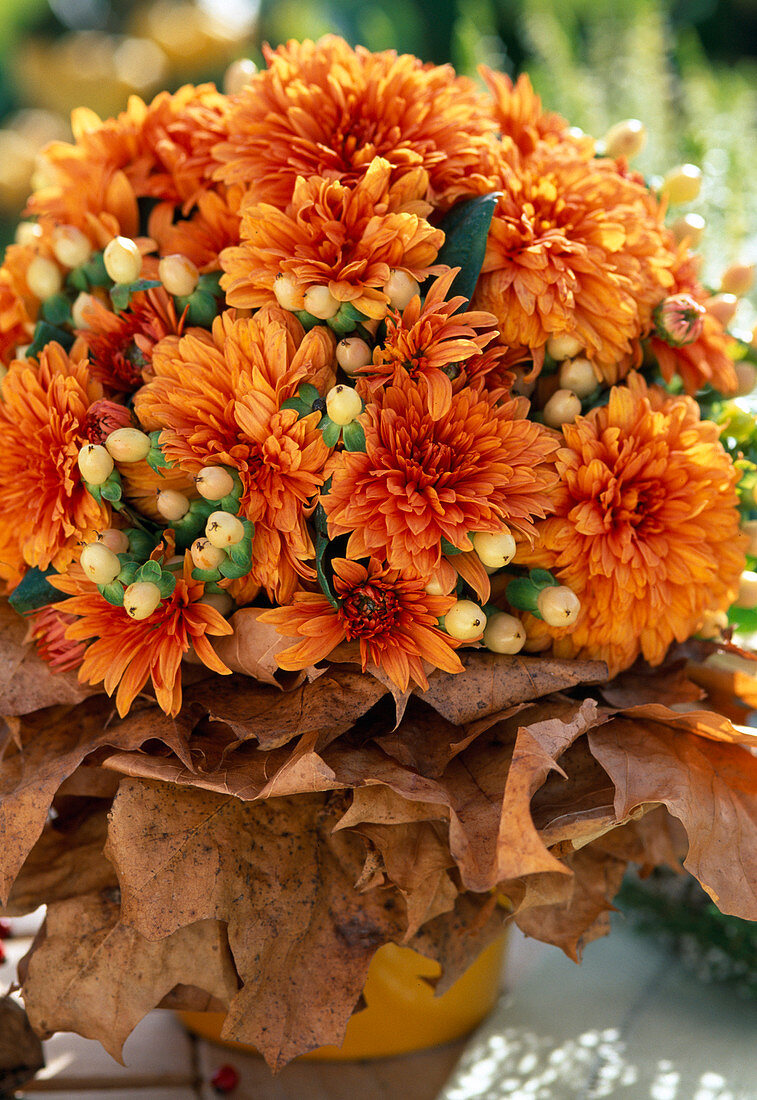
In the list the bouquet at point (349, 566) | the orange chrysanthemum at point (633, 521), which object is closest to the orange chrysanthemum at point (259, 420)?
the bouquet at point (349, 566)

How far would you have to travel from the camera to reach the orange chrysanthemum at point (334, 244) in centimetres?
34

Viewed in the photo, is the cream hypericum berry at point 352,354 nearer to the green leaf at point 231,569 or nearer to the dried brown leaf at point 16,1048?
the green leaf at point 231,569

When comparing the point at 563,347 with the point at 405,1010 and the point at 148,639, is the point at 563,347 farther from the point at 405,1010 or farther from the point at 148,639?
the point at 405,1010

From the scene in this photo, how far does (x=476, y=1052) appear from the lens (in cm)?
49

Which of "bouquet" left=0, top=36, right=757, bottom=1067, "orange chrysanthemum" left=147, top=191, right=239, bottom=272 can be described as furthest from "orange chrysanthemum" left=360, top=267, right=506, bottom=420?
"orange chrysanthemum" left=147, top=191, right=239, bottom=272

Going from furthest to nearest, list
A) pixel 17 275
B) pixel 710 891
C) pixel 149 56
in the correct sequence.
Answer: pixel 149 56
pixel 17 275
pixel 710 891

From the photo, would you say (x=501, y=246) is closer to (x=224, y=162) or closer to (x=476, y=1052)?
(x=224, y=162)

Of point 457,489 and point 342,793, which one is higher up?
point 457,489

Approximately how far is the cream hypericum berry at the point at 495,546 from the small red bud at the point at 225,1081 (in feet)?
1.08

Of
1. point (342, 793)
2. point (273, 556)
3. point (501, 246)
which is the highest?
point (501, 246)

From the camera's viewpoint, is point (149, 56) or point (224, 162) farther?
point (149, 56)

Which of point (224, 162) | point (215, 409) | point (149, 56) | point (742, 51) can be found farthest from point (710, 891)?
point (149, 56)

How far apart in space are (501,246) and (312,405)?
0.11 m

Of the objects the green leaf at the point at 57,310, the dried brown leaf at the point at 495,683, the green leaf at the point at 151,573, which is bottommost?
the dried brown leaf at the point at 495,683
